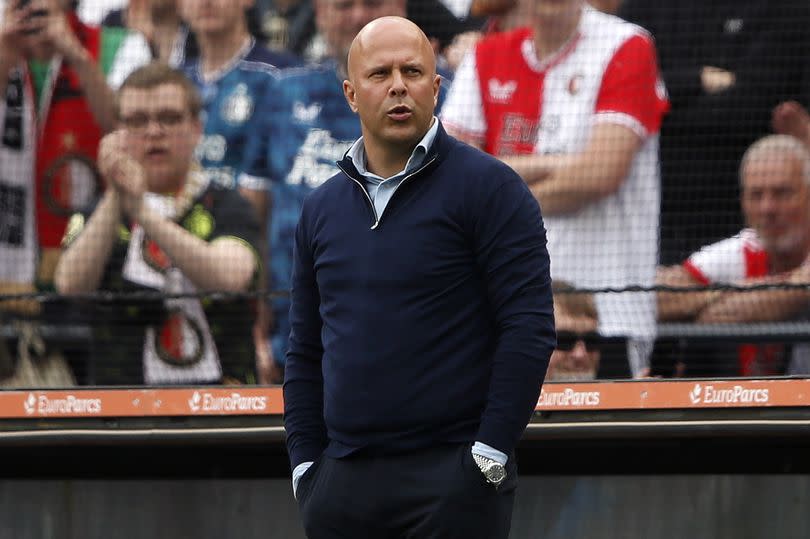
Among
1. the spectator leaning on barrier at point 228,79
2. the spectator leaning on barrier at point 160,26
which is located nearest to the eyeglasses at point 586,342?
the spectator leaning on barrier at point 228,79

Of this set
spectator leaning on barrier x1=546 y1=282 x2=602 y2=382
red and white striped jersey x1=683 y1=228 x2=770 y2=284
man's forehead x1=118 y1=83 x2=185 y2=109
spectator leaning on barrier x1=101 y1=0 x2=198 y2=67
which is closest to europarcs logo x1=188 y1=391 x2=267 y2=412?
spectator leaning on barrier x1=546 y1=282 x2=602 y2=382

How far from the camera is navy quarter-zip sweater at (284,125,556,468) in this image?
2.43 metres

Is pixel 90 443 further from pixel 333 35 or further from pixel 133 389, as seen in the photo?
pixel 333 35

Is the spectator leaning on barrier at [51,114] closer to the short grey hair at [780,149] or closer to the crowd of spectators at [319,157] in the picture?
the crowd of spectators at [319,157]

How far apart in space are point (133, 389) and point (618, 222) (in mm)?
1713

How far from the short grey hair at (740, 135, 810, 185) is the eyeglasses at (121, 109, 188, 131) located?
2.03 metres

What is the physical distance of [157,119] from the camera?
16.0 ft

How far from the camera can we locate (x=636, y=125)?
4.50m

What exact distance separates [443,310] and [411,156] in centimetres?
30

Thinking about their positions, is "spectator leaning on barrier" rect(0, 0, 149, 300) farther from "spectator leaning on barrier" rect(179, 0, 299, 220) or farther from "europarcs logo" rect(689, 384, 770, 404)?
"europarcs logo" rect(689, 384, 770, 404)

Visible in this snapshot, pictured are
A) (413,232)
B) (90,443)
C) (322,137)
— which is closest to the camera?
(413,232)

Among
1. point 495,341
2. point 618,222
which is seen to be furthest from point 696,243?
point 495,341

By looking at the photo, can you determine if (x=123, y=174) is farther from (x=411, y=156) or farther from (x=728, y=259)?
(x=411, y=156)

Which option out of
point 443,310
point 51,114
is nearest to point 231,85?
point 51,114
